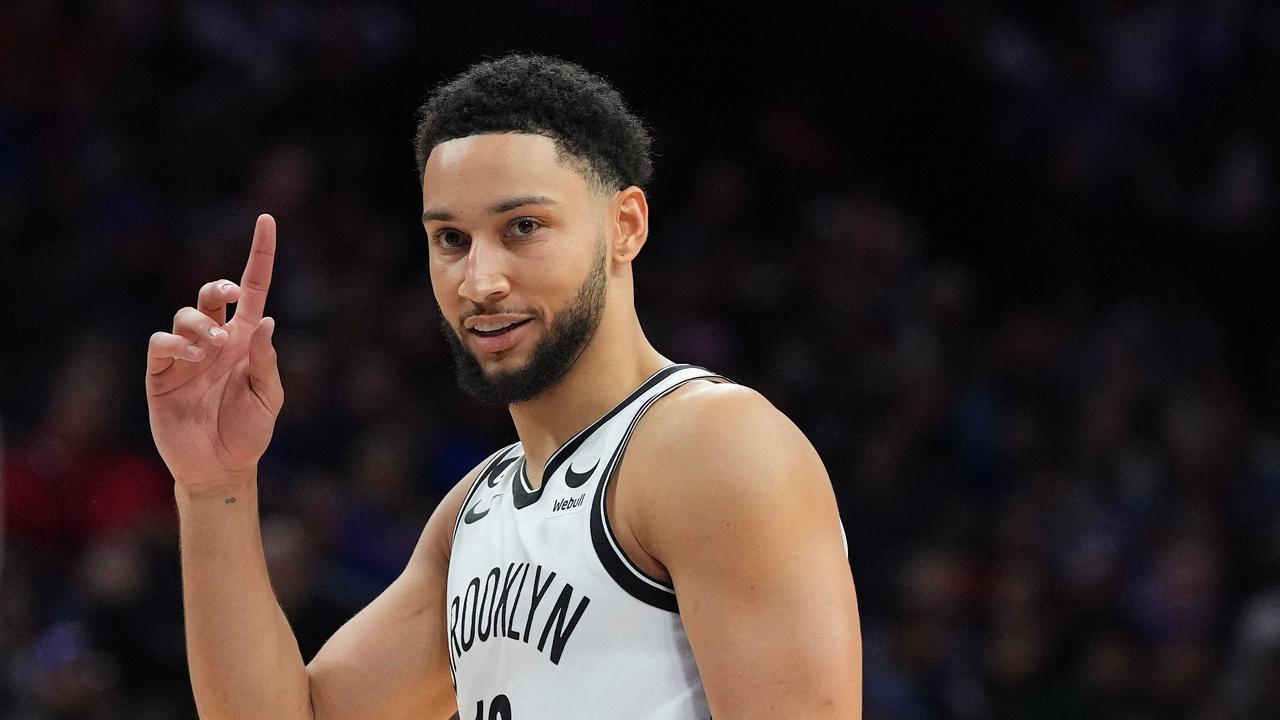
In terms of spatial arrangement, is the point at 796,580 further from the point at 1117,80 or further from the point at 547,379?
the point at 1117,80

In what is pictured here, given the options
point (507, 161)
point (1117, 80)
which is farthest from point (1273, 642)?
point (507, 161)

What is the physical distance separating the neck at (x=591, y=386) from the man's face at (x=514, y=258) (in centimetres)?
4

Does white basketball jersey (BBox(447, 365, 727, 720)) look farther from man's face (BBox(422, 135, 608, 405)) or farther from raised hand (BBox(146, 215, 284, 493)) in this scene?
raised hand (BBox(146, 215, 284, 493))

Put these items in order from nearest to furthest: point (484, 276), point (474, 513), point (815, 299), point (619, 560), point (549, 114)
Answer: point (619, 560), point (484, 276), point (549, 114), point (474, 513), point (815, 299)

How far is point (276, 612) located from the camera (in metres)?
3.24

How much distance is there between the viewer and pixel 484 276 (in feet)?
9.39

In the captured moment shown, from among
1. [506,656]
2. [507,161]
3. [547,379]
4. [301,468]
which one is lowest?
[506,656]

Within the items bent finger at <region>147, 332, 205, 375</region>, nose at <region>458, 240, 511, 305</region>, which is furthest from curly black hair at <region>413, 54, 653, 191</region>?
bent finger at <region>147, 332, 205, 375</region>

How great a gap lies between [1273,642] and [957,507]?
1.68m

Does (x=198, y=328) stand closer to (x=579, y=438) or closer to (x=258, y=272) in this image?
(x=258, y=272)

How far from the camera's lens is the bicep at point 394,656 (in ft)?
10.9

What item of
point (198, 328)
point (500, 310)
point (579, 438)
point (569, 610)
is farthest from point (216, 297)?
point (569, 610)

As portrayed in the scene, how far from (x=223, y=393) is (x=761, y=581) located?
4.04 feet

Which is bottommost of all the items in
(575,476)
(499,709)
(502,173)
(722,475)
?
(499,709)
